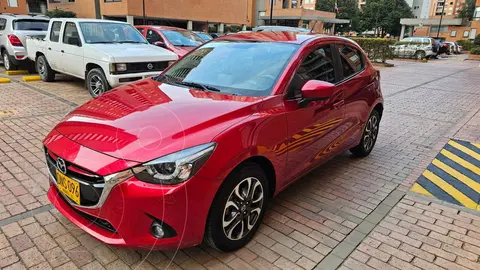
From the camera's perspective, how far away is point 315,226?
326cm

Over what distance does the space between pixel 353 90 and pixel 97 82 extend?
5.65m

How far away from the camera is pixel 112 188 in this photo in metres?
2.24

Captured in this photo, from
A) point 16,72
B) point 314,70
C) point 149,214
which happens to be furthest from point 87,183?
point 16,72

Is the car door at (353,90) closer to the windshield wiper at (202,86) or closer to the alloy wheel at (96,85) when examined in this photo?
the windshield wiper at (202,86)

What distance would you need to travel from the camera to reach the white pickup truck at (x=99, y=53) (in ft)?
23.7

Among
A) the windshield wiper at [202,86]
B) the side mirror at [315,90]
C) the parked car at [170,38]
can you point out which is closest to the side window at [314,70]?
the side mirror at [315,90]

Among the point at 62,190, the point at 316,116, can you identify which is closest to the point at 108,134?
the point at 62,190

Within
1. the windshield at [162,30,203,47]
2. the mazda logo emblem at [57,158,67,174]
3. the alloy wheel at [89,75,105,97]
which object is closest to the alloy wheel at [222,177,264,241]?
the mazda logo emblem at [57,158,67,174]

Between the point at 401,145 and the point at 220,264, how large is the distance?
425 centimetres

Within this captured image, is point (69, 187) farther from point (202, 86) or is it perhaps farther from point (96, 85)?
point (96, 85)

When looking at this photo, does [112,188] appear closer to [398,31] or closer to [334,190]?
[334,190]

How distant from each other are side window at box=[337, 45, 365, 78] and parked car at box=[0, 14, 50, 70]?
1020cm

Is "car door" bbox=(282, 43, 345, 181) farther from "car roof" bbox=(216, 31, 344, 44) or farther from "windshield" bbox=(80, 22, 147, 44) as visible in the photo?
"windshield" bbox=(80, 22, 147, 44)

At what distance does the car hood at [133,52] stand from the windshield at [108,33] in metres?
0.32
